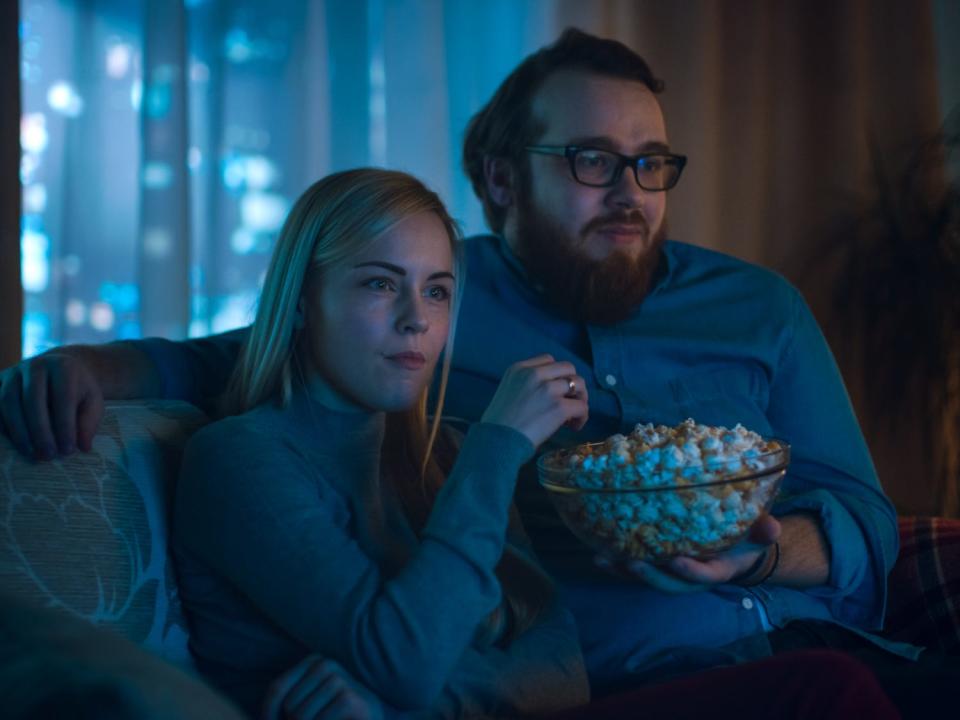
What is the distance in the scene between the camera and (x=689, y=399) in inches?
59.6

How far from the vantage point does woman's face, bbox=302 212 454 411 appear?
114 centimetres

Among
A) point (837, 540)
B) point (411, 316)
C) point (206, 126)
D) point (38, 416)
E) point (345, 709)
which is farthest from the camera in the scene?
point (206, 126)

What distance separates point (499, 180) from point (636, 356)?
20.9 inches

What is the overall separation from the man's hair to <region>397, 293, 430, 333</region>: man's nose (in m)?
0.67

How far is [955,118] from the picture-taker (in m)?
2.59

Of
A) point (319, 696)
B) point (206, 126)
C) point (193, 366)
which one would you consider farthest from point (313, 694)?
point (206, 126)

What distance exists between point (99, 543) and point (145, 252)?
118 cm

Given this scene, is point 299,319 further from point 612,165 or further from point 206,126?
point 206,126

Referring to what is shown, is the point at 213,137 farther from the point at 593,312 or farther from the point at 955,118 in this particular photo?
the point at 955,118

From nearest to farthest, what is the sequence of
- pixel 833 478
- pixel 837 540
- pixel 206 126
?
pixel 837 540 → pixel 833 478 → pixel 206 126

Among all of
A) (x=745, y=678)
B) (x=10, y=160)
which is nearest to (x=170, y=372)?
(x=10, y=160)

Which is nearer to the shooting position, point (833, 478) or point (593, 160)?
point (833, 478)

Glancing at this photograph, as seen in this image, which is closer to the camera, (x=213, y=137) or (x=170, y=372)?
(x=170, y=372)

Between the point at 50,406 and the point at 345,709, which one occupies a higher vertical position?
the point at 50,406
